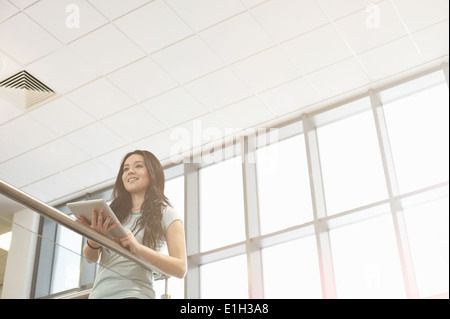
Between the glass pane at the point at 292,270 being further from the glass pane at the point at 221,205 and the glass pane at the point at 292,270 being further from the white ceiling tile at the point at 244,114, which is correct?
the white ceiling tile at the point at 244,114

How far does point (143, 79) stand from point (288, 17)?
4.46ft

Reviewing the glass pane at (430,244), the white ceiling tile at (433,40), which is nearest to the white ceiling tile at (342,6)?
the white ceiling tile at (433,40)

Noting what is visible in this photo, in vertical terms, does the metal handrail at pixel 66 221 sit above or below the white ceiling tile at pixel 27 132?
below

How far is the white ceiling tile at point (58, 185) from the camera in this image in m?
6.18

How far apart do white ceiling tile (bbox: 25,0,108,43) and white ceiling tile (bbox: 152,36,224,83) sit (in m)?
0.59

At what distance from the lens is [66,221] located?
1.73 meters

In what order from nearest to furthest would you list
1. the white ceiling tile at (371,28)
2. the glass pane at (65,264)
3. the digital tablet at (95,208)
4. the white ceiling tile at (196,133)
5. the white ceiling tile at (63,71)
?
the glass pane at (65,264) < the digital tablet at (95,208) < the white ceiling tile at (371,28) < the white ceiling tile at (63,71) < the white ceiling tile at (196,133)

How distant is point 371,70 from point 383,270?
1.70 meters

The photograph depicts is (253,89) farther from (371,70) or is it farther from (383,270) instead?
(383,270)

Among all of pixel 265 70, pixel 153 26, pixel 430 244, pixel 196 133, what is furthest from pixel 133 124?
pixel 430 244

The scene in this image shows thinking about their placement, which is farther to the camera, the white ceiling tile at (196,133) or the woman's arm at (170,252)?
the white ceiling tile at (196,133)

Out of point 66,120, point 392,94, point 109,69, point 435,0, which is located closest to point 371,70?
point 392,94

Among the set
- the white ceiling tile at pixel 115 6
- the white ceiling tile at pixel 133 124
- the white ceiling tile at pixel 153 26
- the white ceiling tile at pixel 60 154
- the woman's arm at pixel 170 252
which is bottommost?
the woman's arm at pixel 170 252

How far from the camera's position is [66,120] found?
5.33 m
